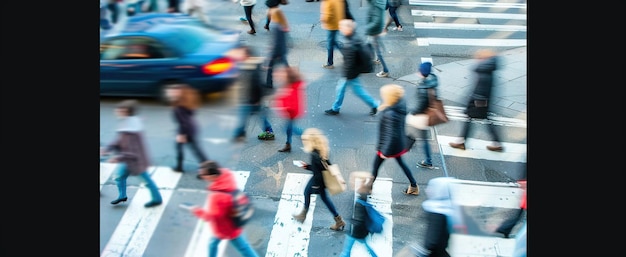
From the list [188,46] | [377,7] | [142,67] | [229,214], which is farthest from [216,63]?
[229,214]

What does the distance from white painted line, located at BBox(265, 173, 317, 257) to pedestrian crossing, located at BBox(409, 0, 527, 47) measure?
21.4 ft

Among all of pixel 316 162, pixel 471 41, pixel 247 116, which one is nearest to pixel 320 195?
pixel 316 162

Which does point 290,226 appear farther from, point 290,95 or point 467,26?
point 467,26

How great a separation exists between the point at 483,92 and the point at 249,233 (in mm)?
3925

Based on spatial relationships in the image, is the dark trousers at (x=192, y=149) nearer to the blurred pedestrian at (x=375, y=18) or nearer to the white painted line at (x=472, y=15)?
the blurred pedestrian at (x=375, y=18)

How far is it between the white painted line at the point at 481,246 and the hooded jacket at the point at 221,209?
8.44ft

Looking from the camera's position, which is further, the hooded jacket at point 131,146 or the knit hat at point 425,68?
the knit hat at point 425,68

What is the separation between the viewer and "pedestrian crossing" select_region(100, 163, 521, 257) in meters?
7.51

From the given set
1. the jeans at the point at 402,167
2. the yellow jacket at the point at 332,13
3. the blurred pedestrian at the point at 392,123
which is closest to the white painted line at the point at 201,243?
the jeans at the point at 402,167

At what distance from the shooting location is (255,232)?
7797mm

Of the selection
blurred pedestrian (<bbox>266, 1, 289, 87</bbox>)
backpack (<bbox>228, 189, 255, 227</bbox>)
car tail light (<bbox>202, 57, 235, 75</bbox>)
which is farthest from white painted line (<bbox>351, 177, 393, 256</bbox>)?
car tail light (<bbox>202, 57, 235, 75</bbox>)

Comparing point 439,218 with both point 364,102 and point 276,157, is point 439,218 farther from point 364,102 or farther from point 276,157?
point 364,102

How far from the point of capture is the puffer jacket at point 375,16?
11641 millimetres

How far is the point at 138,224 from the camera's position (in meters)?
8.02
